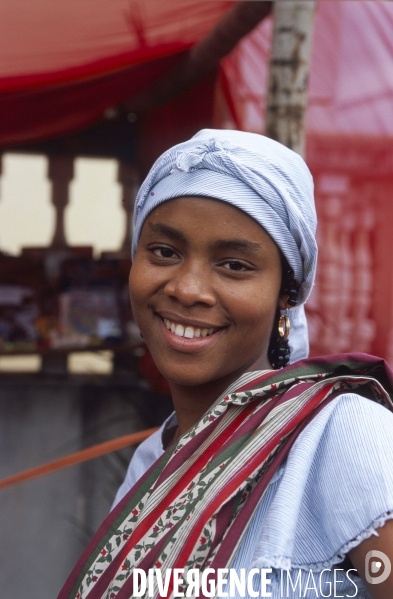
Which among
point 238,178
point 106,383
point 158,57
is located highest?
point 158,57

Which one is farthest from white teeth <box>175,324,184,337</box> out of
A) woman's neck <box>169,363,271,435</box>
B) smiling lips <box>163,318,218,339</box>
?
woman's neck <box>169,363,271,435</box>

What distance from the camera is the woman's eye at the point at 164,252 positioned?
3.72 feet

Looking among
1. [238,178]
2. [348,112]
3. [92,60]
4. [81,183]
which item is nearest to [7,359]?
[81,183]

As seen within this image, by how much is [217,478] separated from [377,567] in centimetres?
25

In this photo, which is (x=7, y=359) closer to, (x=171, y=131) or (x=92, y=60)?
(x=171, y=131)

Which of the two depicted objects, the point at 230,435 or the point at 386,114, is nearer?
the point at 230,435

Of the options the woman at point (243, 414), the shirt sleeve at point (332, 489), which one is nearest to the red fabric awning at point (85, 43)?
the woman at point (243, 414)

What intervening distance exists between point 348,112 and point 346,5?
0.53m

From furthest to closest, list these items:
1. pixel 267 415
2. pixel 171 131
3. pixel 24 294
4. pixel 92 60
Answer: pixel 24 294 → pixel 171 131 → pixel 92 60 → pixel 267 415

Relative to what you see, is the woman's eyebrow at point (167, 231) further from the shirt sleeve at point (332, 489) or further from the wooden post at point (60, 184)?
the wooden post at point (60, 184)

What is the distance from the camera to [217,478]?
3.12 ft

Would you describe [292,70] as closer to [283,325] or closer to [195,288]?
[283,325]

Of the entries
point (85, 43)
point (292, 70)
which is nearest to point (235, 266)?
point (292, 70)

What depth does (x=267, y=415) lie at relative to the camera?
99cm
